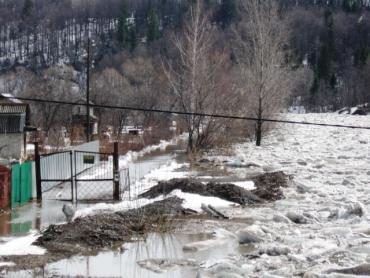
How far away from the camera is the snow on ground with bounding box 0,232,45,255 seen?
10.4 metres

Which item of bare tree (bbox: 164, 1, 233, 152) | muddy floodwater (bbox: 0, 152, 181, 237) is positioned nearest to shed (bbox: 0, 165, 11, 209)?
muddy floodwater (bbox: 0, 152, 181, 237)

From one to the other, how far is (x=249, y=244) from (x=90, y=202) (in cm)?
655

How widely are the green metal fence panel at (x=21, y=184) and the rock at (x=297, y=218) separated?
24.3 ft

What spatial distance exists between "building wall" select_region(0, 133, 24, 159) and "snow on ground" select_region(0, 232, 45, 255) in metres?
23.2

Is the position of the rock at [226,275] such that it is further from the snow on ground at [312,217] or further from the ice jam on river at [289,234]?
the snow on ground at [312,217]

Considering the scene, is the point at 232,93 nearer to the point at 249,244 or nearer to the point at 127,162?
the point at 127,162

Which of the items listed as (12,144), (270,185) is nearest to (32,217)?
(270,185)

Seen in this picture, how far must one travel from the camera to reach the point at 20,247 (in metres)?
10.8

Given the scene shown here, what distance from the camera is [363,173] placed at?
22188mm

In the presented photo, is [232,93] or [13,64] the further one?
[13,64]

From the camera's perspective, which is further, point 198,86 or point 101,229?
point 198,86

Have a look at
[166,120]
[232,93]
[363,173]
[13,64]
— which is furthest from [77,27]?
[363,173]

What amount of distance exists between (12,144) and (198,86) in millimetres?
11911

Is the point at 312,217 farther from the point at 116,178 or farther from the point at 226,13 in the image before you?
the point at 226,13
